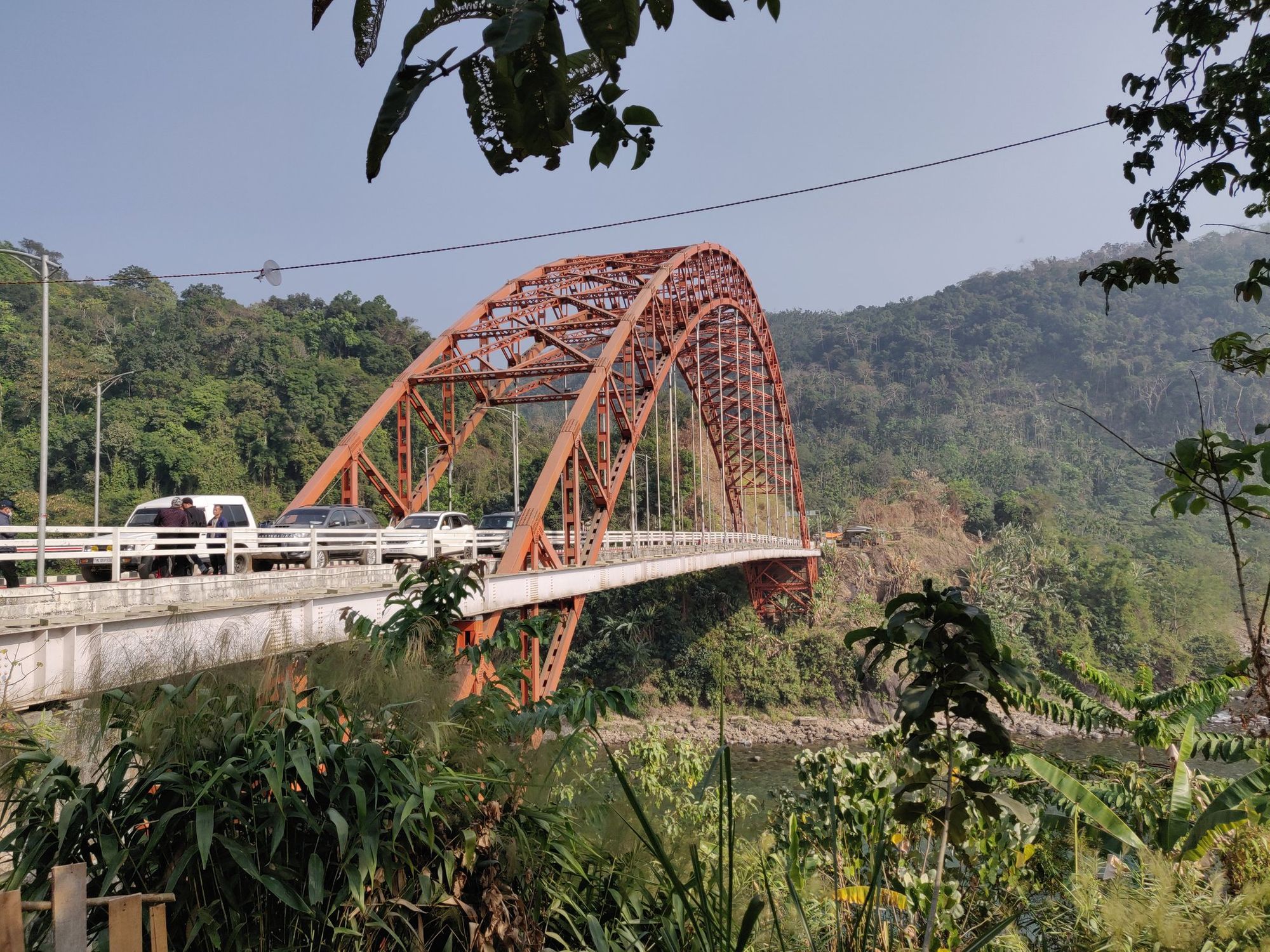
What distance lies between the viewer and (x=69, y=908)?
1.63 metres

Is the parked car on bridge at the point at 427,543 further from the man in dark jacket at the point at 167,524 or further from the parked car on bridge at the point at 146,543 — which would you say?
the man in dark jacket at the point at 167,524

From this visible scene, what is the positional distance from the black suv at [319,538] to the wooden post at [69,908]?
905 centimetres

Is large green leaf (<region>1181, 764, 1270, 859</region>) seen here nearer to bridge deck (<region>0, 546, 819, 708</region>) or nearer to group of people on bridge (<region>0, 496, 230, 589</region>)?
bridge deck (<region>0, 546, 819, 708</region>)

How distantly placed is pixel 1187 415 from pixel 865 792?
287 ft

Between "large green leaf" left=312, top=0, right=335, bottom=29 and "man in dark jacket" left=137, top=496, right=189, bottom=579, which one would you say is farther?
"man in dark jacket" left=137, top=496, right=189, bottom=579

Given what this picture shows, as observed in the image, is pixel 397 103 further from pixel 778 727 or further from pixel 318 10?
pixel 778 727

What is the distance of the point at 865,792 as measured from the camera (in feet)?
18.6

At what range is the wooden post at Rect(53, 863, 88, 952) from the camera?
1.62 m

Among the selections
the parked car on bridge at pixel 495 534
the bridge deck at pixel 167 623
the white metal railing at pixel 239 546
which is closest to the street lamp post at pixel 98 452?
the white metal railing at pixel 239 546

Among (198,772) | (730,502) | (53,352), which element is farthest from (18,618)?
(53,352)

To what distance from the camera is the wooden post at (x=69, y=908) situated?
5.30 ft

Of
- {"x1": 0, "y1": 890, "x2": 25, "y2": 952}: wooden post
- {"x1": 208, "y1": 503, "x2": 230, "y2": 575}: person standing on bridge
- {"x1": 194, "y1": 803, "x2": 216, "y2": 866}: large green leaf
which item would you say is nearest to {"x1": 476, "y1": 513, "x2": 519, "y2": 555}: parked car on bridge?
{"x1": 208, "y1": 503, "x2": 230, "y2": 575}: person standing on bridge

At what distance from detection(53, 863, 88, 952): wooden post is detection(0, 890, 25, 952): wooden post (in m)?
0.07

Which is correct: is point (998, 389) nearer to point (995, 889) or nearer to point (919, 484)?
point (919, 484)
